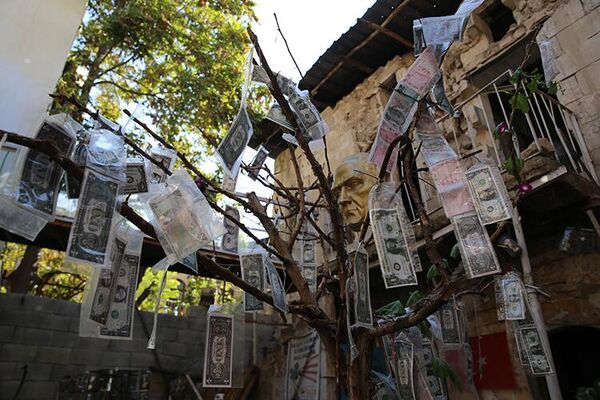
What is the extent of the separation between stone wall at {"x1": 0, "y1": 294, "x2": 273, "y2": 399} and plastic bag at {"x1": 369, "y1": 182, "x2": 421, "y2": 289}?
237 inches

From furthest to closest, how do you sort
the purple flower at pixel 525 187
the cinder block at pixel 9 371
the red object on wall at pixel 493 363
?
1. the cinder block at pixel 9 371
2. the red object on wall at pixel 493 363
3. the purple flower at pixel 525 187

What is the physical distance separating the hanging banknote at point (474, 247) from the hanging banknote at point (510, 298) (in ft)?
4.04

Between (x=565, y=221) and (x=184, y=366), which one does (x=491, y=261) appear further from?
(x=184, y=366)

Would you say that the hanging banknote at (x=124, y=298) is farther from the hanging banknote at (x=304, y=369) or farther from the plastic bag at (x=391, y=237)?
the hanging banknote at (x=304, y=369)

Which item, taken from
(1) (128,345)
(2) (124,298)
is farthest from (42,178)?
(1) (128,345)

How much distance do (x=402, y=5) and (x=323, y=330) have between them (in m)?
5.67

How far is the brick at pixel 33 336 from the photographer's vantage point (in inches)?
242

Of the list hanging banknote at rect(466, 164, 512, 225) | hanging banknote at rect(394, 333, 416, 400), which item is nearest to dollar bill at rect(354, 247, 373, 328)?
hanging banknote at rect(466, 164, 512, 225)

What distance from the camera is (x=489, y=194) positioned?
108 inches

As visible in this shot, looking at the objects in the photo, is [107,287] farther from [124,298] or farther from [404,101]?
[404,101]

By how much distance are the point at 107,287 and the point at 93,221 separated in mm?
547

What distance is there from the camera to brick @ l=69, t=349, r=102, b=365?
6.49m

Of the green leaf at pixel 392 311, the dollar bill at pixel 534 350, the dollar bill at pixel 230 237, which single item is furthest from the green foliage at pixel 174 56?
the dollar bill at pixel 534 350

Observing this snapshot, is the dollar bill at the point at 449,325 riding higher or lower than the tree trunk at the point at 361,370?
higher
